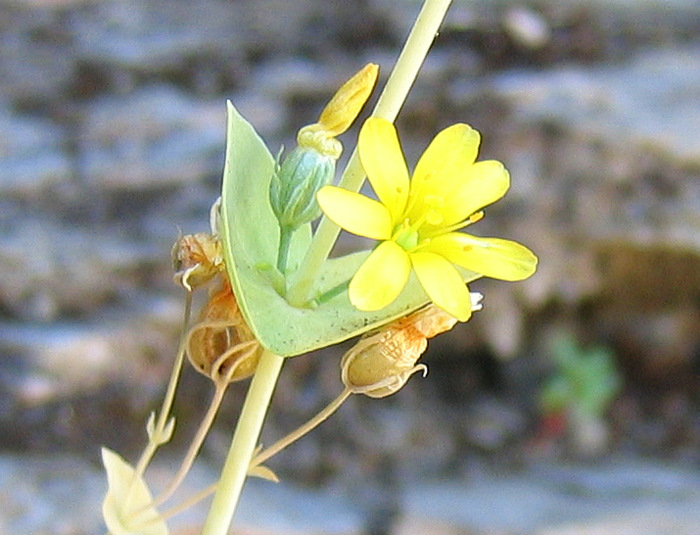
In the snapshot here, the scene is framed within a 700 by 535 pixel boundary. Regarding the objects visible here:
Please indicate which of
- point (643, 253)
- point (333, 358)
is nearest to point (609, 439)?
point (643, 253)

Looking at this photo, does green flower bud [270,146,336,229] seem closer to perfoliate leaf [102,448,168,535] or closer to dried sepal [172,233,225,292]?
dried sepal [172,233,225,292]

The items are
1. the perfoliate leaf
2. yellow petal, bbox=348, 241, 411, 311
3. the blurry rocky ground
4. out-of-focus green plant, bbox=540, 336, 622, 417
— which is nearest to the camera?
yellow petal, bbox=348, 241, 411, 311

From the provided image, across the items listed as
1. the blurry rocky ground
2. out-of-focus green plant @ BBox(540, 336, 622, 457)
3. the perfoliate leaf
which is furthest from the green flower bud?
out-of-focus green plant @ BBox(540, 336, 622, 457)

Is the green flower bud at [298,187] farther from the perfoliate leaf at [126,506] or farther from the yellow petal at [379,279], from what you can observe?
the perfoliate leaf at [126,506]

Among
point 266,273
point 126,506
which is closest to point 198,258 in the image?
→ point 266,273

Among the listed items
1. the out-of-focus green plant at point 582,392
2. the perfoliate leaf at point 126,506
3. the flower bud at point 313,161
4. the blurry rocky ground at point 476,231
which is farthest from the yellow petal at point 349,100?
the out-of-focus green plant at point 582,392

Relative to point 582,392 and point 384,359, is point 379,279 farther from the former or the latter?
point 582,392

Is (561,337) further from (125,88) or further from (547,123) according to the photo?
(125,88)
